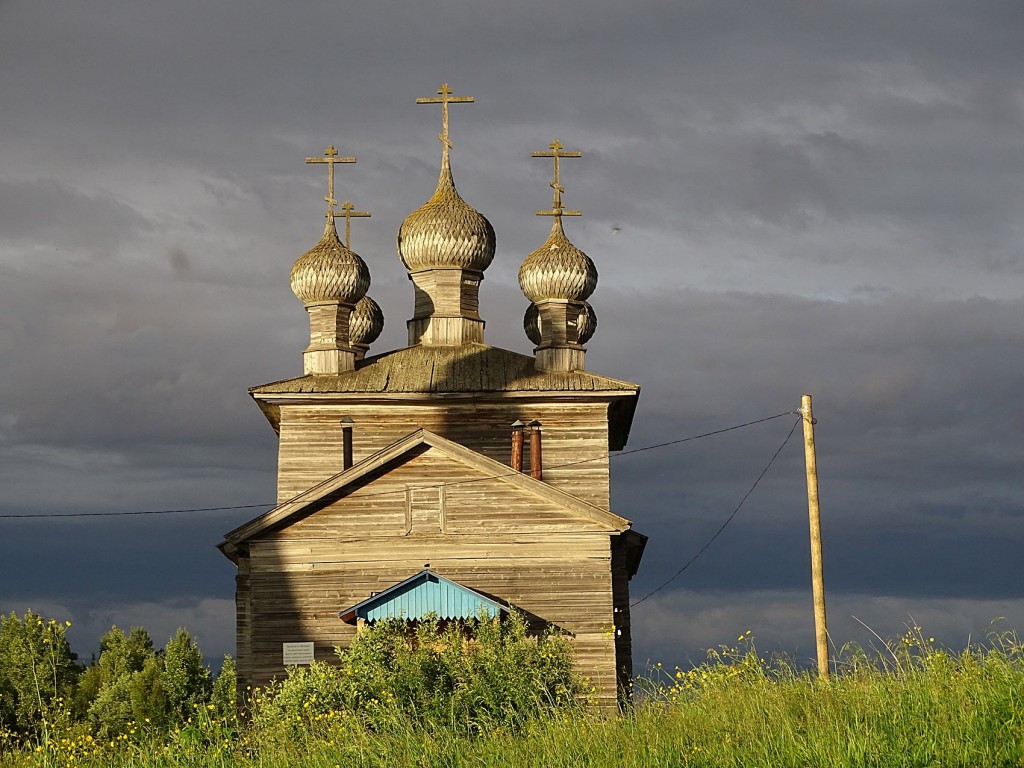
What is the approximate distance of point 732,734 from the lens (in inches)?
483

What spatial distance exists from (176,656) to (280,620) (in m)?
26.6

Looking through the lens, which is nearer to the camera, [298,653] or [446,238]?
[298,653]

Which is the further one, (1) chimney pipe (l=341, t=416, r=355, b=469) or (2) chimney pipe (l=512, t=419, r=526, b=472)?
(1) chimney pipe (l=341, t=416, r=355, b=469)

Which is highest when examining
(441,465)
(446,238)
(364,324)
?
(446,238)

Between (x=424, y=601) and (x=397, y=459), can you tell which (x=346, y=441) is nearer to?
(x=397, y=459)

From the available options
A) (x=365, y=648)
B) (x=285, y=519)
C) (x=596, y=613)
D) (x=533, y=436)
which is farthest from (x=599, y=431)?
(x=365, y=648)

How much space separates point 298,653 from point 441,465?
167 inches

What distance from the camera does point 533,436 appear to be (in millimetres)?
31797

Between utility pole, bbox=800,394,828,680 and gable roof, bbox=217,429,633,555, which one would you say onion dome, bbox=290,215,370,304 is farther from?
utility pole, bbox=800,394,828,680

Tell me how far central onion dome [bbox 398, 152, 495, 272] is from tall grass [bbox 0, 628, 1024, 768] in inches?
825

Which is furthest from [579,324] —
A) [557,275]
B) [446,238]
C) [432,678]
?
[432,678]

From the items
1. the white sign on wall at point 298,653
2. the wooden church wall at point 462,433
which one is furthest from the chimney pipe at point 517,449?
the white sign on wall at point 298,653

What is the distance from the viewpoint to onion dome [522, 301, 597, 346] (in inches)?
1393

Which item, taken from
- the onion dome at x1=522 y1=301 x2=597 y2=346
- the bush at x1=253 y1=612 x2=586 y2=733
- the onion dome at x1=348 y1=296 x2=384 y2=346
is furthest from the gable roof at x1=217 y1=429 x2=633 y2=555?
the onion dome at x1=348 y1=296 x2=384 y2=346
